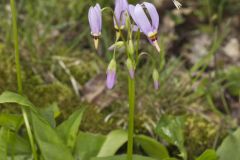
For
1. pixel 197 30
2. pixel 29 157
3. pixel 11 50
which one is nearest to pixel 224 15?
pixel 197 30

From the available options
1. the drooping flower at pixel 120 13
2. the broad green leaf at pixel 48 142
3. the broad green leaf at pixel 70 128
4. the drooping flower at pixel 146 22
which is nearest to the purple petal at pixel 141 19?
the drooping flower at pixel 146 22

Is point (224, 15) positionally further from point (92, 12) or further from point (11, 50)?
point (92, 12)

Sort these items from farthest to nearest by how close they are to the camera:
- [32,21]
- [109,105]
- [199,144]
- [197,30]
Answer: [197,30], [32,21], [109,105], [199,144]

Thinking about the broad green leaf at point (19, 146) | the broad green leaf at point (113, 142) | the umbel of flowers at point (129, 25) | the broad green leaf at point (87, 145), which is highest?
the umbel of flowers at point (129, 25)

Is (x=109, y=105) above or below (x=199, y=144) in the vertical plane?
above

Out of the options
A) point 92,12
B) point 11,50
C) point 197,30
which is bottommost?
point 197,30

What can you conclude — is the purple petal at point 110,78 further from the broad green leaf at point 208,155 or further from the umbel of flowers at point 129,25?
the broad green leaf at point 208,155

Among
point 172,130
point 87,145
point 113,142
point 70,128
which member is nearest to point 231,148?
point 172,130

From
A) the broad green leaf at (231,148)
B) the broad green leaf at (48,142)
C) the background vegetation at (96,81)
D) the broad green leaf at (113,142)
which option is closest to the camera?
the broad green leaf at (48,142)
